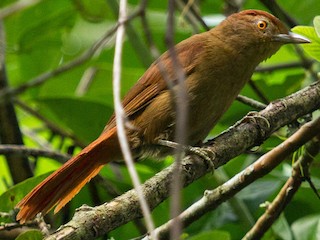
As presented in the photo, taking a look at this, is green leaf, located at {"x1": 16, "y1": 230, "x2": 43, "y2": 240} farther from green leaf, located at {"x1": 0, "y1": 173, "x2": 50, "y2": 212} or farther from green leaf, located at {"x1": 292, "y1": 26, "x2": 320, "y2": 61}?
green leaf, located at {"x1": 292, "y1": 26, "x2": 320, "y2": 61}

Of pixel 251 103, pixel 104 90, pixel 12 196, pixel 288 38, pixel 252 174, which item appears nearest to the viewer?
pixel 252 174

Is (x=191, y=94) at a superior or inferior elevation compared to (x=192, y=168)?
superior

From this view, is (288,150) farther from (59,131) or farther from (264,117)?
(59,131)

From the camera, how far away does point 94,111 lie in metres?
4.30

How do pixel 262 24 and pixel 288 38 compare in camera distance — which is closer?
pixel 288 38

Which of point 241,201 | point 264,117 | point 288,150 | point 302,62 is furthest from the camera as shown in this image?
point 302,62

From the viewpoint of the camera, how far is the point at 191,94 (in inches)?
157

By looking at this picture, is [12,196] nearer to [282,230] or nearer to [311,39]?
[282,230]

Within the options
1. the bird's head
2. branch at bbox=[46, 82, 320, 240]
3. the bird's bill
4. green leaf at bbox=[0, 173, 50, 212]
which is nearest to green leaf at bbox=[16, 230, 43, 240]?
branch at bbox=[46, 82, 320, 240]

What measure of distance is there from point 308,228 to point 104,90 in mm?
1705

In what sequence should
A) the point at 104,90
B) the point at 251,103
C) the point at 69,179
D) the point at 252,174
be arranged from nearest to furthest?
1. the point at 252,174
2. the point at 69,179
3. the point at 251,103
4. the point at 104,90

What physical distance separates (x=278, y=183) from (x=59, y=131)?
1316 mm

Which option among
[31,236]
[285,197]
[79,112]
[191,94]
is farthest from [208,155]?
[79,112]

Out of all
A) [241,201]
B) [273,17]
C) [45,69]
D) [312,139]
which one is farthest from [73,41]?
[312,139]
